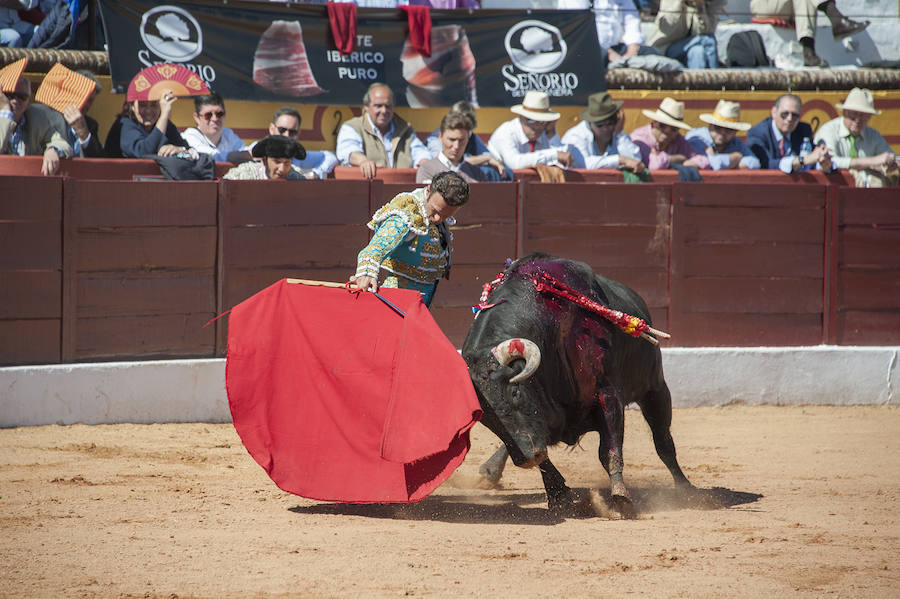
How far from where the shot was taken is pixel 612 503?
407 centimetres

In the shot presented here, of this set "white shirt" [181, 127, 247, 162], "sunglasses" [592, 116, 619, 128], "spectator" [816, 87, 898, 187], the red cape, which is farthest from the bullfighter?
"spectator" [816, 87, 898, 187]

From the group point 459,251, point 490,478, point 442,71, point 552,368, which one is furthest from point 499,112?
point 552,368

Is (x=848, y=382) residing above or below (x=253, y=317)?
below

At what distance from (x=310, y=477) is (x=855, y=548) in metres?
1.83

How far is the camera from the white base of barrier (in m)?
5.40

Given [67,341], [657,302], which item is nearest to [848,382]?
[657,302]

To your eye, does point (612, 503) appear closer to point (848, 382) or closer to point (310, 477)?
point (310, 477)

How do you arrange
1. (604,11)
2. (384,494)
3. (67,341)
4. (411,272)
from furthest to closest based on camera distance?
1. (604,11)
2. (67,341)
3. (411,272)
4. (384,494)

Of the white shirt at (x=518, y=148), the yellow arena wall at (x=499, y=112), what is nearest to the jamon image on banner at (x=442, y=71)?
the yellow arena wall at (x=499, y=112)

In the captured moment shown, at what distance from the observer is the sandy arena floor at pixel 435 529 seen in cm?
309

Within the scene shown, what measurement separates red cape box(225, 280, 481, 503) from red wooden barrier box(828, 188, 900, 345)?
4099 mm

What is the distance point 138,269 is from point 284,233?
79 cm

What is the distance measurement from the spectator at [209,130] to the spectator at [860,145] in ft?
13.3

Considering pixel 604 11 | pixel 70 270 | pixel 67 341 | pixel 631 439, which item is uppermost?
pixel 604 11
